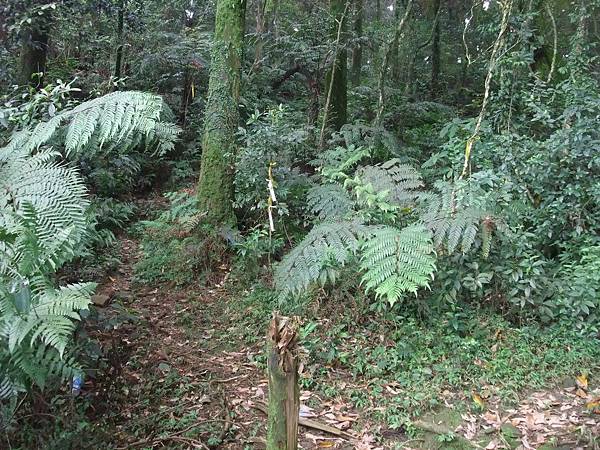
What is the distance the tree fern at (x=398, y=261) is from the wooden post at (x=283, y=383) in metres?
1.60

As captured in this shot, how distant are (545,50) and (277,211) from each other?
5.49 metres

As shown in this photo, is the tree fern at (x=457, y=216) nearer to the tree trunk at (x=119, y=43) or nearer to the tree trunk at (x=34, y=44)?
the tree trunk at (x=34, y=44)

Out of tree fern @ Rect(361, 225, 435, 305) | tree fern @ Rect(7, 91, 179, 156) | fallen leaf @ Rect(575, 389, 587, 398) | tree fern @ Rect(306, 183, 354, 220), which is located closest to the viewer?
tree fern @ Rect(7, 91, 179, 156)

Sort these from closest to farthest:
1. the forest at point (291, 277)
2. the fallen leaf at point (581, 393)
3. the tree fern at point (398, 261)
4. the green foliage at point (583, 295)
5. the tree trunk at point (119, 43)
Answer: the forest at point (291, 277) < the tree fern at point (398, 261) < the fallen leaf at point (581, 393) < the green foliage at point (583, 295) < the tree trunk at point (119, 43)

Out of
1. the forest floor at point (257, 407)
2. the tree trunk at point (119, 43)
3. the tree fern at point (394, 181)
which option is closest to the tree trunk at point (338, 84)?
the tree fern at point (394, 181)

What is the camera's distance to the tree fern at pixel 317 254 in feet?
13.5

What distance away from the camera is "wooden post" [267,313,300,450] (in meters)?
2.33

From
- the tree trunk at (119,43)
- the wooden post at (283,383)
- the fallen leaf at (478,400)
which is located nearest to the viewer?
the wooden post at (283,383)

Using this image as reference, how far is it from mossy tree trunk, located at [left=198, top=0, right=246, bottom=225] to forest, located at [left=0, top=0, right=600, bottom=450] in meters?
0.03

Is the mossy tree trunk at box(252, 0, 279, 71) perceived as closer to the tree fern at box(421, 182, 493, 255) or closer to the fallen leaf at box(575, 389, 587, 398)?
the tree fern at box(421, 182, 493, 255)

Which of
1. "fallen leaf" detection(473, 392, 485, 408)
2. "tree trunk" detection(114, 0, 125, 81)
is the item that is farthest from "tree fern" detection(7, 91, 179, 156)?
"tree trunk" detection(114, 0, 125, 81)

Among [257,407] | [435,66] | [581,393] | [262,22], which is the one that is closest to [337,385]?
[257,407]

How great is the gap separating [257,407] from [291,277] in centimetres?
106

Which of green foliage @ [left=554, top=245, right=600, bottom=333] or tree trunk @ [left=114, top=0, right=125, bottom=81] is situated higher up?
tree trunk @ [left=114, top=0, right=125, bottom=81]
